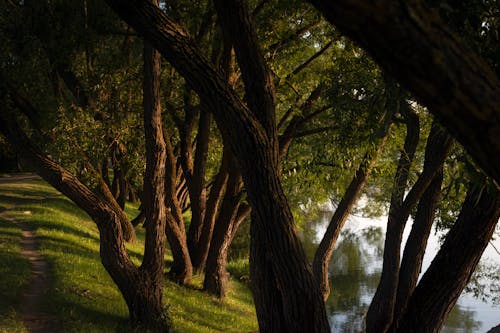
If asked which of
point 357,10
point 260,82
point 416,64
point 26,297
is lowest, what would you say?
point 26,297

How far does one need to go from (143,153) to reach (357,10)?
13.6 metres

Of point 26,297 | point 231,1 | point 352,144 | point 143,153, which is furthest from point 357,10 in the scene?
point 143,153

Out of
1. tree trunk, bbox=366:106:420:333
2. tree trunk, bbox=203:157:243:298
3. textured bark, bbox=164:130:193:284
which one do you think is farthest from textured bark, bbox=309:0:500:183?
textured bark, bbox=164:130:193:284

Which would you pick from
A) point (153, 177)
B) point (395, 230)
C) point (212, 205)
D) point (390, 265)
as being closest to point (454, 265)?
point (390, 265)

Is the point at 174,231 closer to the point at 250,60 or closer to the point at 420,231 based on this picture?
the point at 420,231

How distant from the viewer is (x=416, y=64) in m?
3.14

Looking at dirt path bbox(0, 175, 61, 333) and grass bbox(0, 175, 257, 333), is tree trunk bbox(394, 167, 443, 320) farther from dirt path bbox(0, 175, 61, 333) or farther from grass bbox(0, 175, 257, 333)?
dirt path bbox(0, 175, 61, 333)

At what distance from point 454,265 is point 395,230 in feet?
13.7

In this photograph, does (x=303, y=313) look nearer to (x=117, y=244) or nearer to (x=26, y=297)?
(x=117, y=244)

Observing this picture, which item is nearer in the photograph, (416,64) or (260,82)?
(416,64)

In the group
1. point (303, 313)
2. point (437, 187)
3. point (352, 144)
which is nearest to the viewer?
point (303, 313)

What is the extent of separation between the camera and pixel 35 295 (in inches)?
456

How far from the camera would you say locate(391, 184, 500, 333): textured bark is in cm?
718

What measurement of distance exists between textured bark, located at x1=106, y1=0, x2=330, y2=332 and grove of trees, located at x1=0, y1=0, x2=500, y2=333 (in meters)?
0.02
